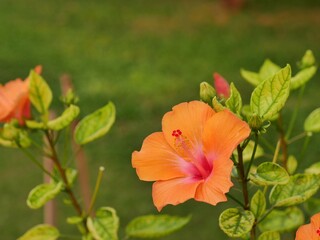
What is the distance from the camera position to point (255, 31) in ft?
16.0

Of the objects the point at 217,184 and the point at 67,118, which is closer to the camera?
the point at 217,184

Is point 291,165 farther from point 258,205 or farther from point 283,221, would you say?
point 258,205

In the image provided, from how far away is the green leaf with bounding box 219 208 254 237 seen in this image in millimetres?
638

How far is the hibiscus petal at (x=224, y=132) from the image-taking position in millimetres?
598

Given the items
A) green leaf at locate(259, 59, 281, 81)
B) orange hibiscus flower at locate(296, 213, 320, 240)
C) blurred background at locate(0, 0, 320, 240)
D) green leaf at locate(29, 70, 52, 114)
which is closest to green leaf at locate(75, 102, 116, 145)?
green leaf at locate(29, 70, 52, 114)

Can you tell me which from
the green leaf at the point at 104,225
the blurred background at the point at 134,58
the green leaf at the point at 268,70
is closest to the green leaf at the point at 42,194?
the green leaf at the point at 104,225

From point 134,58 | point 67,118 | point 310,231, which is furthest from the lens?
point 134,58

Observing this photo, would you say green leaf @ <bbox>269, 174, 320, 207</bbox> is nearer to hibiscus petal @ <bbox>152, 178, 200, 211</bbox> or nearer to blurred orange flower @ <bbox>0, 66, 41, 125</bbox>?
hibiscus petal @ <bbox>152, 178, 200, 211</bbox>

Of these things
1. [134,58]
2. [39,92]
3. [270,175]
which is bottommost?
[134,58]

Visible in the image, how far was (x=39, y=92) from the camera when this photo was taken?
874 mm

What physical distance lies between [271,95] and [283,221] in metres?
0.24

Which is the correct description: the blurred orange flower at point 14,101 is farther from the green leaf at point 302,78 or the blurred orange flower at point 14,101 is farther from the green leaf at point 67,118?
the green leaf at point 302,78

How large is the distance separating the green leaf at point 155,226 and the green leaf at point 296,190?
0.14 m

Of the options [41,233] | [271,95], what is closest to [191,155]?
[271,95]
